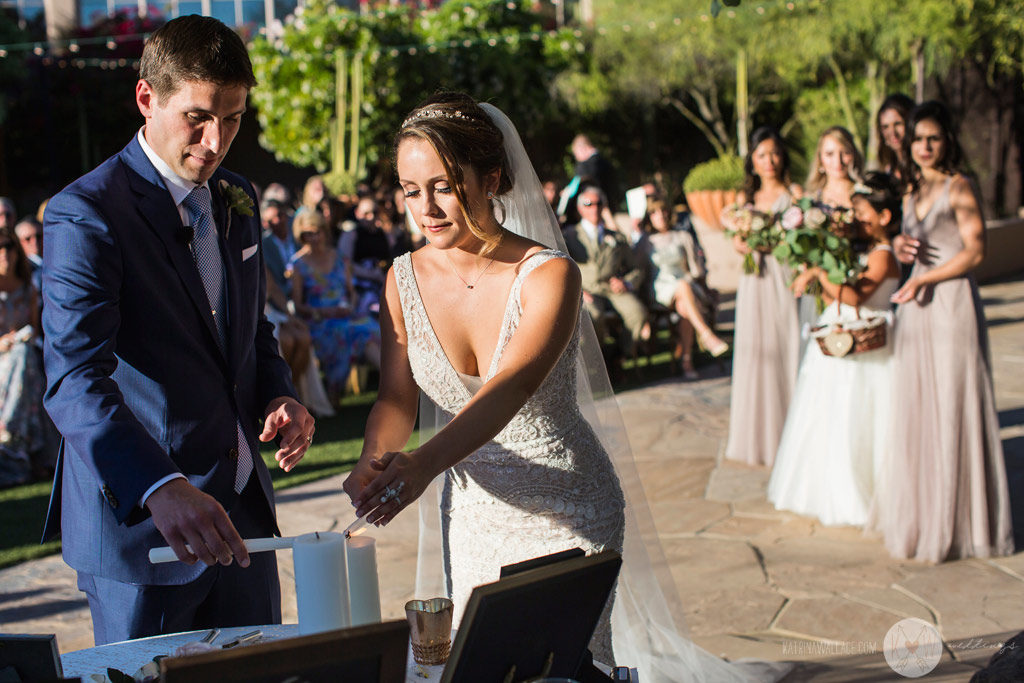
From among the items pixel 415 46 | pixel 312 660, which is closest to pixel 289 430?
pixel 312 660

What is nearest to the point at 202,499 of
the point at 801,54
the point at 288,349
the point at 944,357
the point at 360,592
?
the point at 360,592

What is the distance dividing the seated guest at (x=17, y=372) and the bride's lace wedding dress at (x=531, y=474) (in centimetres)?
578

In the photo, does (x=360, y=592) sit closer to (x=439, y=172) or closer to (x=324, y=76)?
(x=439, y=172)

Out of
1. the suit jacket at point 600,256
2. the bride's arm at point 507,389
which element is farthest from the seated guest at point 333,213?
the bride's arm at point 507,389

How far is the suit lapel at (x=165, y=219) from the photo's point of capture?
2455mm

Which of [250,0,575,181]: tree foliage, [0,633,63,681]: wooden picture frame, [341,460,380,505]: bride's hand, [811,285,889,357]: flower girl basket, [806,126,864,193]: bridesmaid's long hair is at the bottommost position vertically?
[811,285,889,357]: flower girl basket

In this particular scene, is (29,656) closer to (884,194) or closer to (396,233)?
(884,194)

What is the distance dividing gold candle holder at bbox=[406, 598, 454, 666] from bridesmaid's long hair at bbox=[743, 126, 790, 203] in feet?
18.0

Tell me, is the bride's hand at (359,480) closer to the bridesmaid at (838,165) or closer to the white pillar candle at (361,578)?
the white pillar candle at (361,578)

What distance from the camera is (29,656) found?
5.61 ft

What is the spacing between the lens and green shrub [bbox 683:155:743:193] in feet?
60.2

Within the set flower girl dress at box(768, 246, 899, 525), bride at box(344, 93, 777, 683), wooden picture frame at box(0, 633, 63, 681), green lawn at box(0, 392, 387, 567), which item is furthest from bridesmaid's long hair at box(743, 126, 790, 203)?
wooden picture frame at box(0, 633, 63, 681)

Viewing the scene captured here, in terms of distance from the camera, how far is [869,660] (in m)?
4.02

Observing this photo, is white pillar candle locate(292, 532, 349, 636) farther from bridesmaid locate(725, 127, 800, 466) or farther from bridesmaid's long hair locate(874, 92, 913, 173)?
bridesmaid's long hair locate(874, 92, 913, 173)
